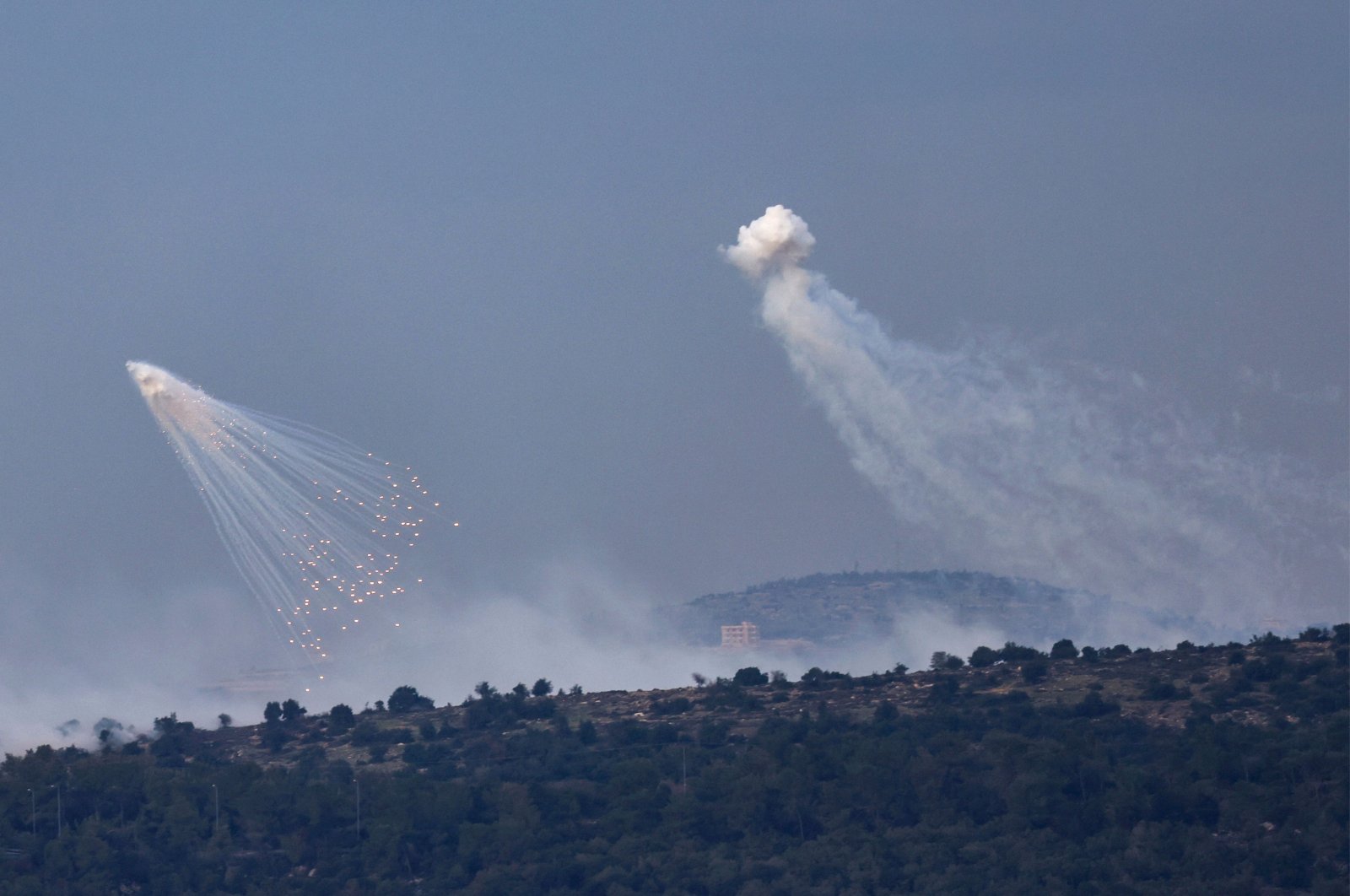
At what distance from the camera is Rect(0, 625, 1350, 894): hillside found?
226 feet

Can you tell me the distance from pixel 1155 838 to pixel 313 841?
30527 mm

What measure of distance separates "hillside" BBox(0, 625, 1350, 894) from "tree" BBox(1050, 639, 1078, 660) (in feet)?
10.7

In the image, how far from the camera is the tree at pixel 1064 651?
101 metres

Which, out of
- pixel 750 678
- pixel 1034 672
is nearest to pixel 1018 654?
pixel 1034 672

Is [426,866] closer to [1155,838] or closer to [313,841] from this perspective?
[313,841]

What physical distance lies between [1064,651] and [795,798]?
29.5 metres

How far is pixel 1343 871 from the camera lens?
63.2m

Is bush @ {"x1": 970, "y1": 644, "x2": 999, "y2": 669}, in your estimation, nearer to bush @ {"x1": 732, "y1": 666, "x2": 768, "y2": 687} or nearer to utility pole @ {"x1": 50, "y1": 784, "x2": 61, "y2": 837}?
bush @ {"x1": 732, "y1": 666, "x2": 768, "y2": 687}

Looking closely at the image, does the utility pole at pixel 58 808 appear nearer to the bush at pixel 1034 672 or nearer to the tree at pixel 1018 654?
the bush at pixel 1034 672

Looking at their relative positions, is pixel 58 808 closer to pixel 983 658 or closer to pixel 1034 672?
pixel 1034 672

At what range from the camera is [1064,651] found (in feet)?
336

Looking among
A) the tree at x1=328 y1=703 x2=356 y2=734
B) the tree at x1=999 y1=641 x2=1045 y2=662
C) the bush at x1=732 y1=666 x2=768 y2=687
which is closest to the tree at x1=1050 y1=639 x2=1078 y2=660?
the tree at x1=999 y1=641 x2=1045 y2=662

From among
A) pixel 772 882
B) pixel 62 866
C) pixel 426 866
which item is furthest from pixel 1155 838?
pixel 62 866

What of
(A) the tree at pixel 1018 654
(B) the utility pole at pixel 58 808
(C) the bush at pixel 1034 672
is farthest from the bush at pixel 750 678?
(B) the utility pole at pixel 58 808
